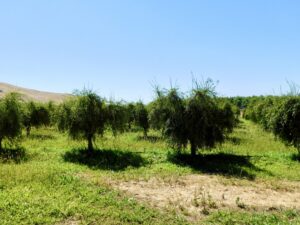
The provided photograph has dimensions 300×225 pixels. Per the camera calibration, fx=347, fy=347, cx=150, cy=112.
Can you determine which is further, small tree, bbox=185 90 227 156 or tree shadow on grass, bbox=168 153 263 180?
small tree, bbox=185 90 227 156

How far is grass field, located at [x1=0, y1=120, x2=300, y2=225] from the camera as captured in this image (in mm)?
9523

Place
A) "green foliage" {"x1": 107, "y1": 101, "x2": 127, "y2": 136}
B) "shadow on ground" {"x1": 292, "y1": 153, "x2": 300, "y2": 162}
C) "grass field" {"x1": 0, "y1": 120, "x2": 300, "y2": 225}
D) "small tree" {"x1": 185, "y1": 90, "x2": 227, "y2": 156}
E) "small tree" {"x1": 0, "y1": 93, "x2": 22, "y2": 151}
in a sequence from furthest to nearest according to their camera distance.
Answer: "green foliage" {"x1": 107, "y1": 101, "x2": 127, "y2": 136}, "small tree" {"x1": 0, "y1": 93, "x2": 22, "y2": 151}, "shadow on ground" {"x1": 292, "y1": 153, "x2": 300, "y2": 162}, "small tree" {"x1": 185, "y1": 90, "x2": 227, "y2": 156}, "grass field" {"x1": 0, "y1": 120, "x2": 300, "y2": 225}

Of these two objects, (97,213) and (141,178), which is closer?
(97,213)

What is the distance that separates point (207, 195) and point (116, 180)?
3884 mm

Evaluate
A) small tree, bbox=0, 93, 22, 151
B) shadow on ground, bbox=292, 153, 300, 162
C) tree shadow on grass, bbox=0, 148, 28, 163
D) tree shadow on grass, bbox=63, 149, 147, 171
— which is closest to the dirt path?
tree shadow on grass, bbox=63, 149, 147, 171

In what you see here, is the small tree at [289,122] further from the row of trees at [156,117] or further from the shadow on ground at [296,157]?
the row of trees at [156,117]

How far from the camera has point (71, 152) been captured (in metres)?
20.2

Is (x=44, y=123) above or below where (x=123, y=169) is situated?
above

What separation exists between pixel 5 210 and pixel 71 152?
10.6 m

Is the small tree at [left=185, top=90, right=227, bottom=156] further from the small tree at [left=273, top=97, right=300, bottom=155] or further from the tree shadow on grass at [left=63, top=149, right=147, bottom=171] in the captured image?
the small tree at [left=273, top=97, right=300, bottom=155]

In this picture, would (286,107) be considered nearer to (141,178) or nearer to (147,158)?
(147,158)

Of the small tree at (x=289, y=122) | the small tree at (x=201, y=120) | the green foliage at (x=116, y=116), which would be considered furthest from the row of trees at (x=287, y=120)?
the green foliage at (x=116, y=116)

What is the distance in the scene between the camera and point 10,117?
810 inches

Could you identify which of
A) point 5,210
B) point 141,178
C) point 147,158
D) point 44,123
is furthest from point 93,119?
point 44,123
